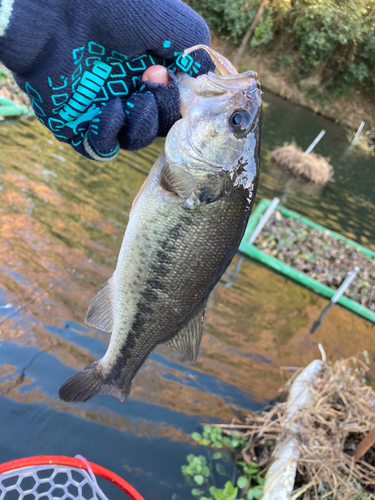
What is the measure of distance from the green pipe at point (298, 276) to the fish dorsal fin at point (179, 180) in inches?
247

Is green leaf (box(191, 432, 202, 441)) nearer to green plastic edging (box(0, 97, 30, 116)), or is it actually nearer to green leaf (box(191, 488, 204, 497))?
green leaf (box(191, 488, 204, 497))

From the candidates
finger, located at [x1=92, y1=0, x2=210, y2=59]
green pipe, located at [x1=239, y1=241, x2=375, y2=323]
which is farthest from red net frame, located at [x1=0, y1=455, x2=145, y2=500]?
green pipe, located at [x1=239, y1=241, x2=375, y2=323]

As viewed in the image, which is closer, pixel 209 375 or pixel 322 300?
pixel 209 375

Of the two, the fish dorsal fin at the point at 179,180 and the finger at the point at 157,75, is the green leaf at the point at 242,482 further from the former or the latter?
the finger at the point at 157,75

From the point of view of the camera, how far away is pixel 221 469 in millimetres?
3836

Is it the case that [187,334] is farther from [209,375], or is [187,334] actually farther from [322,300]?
[322,300]

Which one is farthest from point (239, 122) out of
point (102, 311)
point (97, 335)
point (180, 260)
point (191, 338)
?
point (97, 335)

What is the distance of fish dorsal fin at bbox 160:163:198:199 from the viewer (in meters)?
1.66

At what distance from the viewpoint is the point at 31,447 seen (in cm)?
333

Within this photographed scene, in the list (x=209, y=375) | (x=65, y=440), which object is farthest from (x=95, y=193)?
(x=65, y=440)

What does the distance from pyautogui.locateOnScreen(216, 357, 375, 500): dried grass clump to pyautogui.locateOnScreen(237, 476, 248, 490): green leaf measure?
8.2 inches

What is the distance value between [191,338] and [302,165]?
14.8 meters

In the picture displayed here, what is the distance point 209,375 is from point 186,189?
12.4 feet

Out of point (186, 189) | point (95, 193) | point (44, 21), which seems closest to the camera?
point (44, 21)
